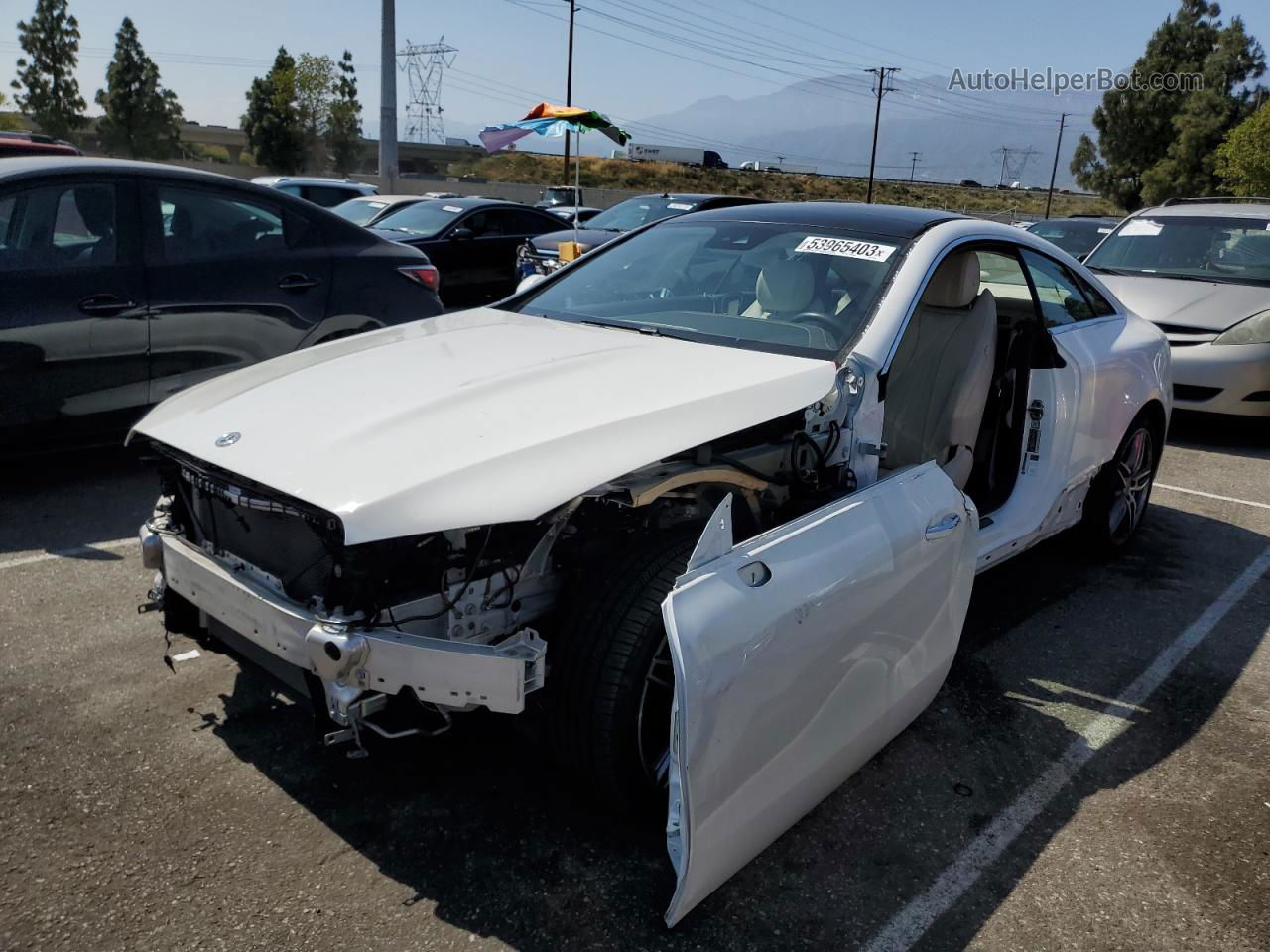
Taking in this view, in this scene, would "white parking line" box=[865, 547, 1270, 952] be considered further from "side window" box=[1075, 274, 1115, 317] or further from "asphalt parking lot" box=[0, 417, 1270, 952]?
"side window" box=[1075, 274, 1115, 317]

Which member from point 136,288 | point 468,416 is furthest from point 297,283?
point 468,416

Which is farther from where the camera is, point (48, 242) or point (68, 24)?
point (68, 24)

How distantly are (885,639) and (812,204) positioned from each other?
208cm

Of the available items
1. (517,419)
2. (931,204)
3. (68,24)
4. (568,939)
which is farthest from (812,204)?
(68,24)

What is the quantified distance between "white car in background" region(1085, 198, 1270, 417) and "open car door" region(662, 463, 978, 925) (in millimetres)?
5602

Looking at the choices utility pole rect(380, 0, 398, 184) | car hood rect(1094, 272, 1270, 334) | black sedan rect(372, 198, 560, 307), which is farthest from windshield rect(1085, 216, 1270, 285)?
utility pole rect(380, 0, 398, 184)

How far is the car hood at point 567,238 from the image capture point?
11.0 meters

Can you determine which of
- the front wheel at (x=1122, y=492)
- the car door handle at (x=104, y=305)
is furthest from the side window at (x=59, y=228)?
the front wheel at (x=1122, y=492)

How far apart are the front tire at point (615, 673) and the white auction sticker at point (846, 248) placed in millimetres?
1523

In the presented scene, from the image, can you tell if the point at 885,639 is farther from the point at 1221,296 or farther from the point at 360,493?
the point at 1221,296

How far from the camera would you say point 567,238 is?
11602mm

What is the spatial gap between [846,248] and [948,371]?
2.17 ft

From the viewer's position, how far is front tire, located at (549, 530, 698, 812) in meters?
2.32

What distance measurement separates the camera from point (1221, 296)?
7.78m
